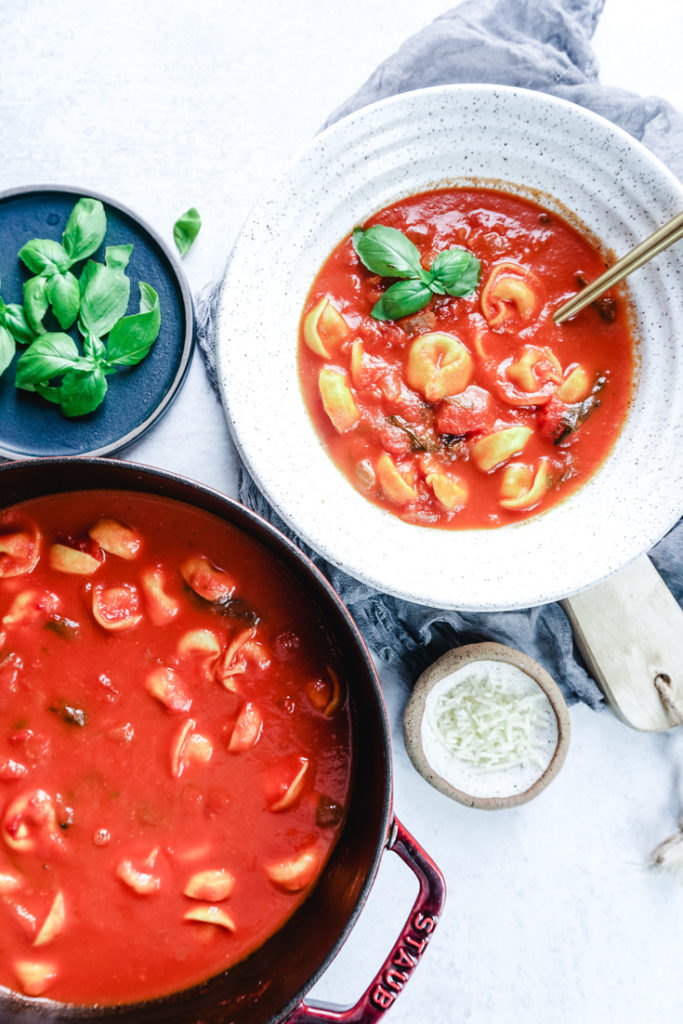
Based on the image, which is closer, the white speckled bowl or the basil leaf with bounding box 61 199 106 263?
the white speckled bowl

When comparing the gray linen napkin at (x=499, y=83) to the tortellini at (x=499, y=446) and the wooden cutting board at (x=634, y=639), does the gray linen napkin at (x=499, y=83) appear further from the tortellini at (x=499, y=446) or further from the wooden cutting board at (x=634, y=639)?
the tortellini at (x=499, y=446)

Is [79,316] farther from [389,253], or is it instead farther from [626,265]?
[626,265]

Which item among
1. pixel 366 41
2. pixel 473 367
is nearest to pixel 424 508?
pixel 473 367

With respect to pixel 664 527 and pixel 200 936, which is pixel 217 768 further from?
pixel 664 527

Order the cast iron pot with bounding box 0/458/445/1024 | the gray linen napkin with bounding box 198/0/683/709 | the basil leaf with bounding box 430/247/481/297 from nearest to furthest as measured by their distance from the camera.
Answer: the cast iron pot with bounding box 0/458/445/1024 → the basil leaf with bounding box 430/247/481/297 → the gray linen napkin with bounding box 198/0/683/709

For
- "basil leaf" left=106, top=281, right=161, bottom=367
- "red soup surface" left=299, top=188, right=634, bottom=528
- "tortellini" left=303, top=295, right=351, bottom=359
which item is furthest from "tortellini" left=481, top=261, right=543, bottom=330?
"basil leaf" left=106, top=281, right=161, bottom=367

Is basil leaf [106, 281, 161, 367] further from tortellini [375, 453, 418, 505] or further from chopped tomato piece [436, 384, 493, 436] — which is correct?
chopped tomato piece [436, 384, 493, 436]

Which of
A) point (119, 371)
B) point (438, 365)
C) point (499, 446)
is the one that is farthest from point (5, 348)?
point (499, 446)

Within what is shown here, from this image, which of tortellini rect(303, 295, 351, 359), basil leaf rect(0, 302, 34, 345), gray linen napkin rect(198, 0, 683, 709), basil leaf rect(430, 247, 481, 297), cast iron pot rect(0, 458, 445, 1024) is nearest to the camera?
cast iron pot rect(0, 458, 445, 1024)

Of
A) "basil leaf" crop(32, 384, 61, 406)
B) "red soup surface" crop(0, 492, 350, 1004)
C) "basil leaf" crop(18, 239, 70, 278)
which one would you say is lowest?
"red soup surface" crop(0, 492, 350, 1004)
